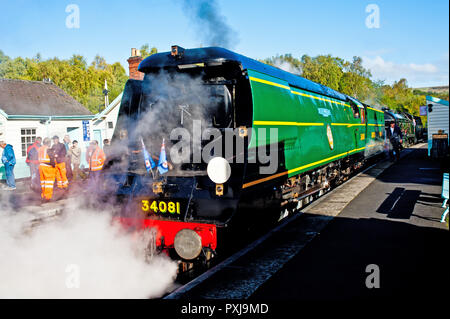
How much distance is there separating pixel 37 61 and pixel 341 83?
33900mm

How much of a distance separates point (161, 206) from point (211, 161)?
101 cm

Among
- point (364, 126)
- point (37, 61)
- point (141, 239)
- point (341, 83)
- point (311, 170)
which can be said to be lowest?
point (141, 239)

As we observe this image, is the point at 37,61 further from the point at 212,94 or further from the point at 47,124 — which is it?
the point at 212,94

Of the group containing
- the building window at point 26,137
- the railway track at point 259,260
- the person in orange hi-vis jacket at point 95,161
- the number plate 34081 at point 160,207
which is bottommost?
the railway track at point 259,260

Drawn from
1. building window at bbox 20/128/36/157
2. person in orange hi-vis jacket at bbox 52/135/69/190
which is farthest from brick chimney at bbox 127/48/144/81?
person in orange hi-vis jacket at bbox 52/135/69/190

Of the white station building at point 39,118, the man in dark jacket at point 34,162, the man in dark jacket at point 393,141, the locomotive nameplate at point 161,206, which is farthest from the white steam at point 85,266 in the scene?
the man in dark jacket at point 393,141

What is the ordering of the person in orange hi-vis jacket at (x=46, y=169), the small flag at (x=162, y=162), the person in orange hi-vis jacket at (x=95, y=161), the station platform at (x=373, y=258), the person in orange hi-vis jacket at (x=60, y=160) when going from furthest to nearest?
the person in orange hi-vis jacket at (x=95, y=161) → the person in orange hi-vis jacket at (x=60, y=160) → the person in orange hi-vis jacket at (x=46, y=169) → the small flag at (x=162, y=162) → the station platform at (x=373, y=258)

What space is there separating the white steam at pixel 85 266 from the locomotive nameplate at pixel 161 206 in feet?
1.63

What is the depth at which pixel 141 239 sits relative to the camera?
507 centimetres

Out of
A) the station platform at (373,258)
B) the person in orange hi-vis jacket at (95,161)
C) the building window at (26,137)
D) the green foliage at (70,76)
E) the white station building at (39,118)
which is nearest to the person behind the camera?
the station platform at (373,258)

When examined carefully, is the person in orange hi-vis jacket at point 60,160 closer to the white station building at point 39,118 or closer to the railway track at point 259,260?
the white station building at point 39,118

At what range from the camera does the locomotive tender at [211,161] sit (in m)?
4.70

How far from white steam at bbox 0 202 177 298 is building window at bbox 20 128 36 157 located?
36.1ft

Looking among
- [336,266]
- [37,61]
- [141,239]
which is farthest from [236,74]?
[37,61]
